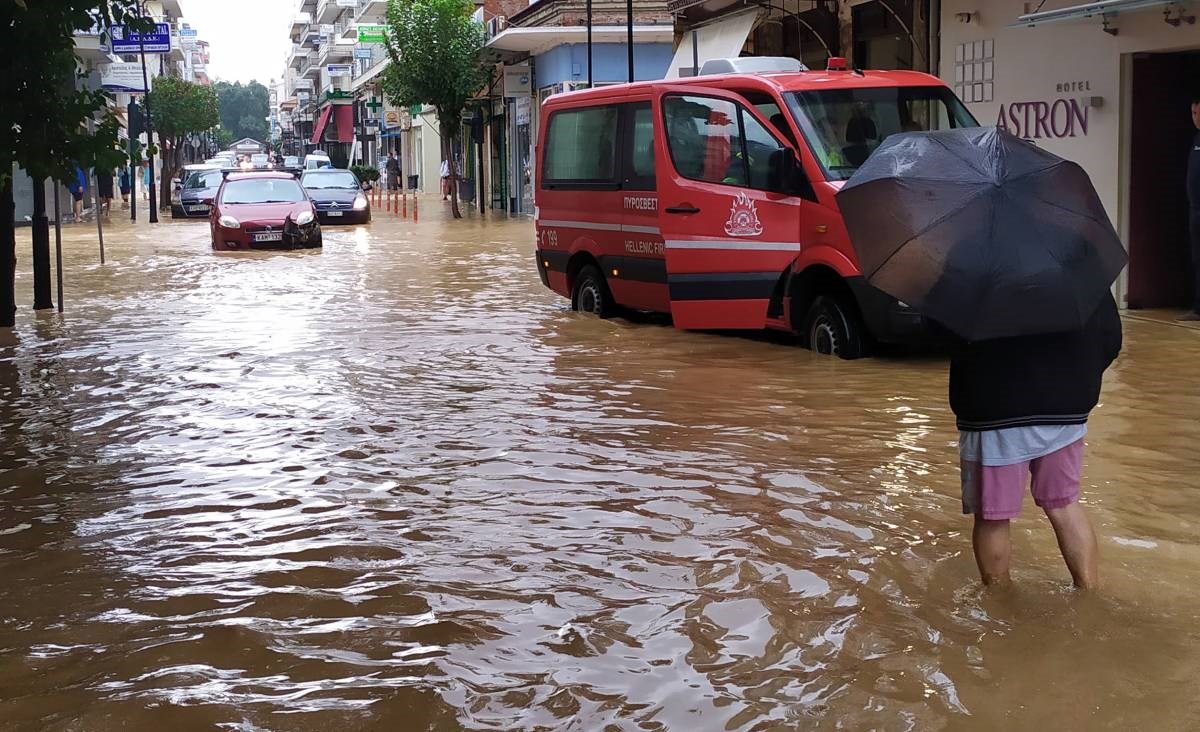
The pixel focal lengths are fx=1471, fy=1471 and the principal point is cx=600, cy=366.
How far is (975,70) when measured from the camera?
16.2 meters

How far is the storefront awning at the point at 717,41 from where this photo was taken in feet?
74.3

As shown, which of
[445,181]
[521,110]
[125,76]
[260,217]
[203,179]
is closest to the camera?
[260,217]

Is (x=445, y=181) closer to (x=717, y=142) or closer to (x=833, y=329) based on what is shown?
(x=717, y=142)

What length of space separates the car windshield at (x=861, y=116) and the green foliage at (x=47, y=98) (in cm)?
605

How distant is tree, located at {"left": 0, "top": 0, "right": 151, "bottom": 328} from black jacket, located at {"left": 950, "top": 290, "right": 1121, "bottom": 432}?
369 inches

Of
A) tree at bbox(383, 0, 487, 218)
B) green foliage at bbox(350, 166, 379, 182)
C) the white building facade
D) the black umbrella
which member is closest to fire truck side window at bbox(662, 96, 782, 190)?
the white building facade

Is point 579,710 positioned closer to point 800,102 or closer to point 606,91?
point 800,102

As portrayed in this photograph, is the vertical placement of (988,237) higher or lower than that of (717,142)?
lower

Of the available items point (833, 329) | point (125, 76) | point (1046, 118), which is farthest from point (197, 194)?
point (833, 329)

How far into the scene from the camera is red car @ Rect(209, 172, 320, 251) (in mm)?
26062

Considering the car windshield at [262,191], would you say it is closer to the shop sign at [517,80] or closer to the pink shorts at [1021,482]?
the shop sign at [517,80]

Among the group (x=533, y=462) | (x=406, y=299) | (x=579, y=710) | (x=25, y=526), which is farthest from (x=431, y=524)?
(x=406, y=299)

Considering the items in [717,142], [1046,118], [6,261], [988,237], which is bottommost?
[6,261]

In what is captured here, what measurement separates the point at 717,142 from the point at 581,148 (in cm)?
251
